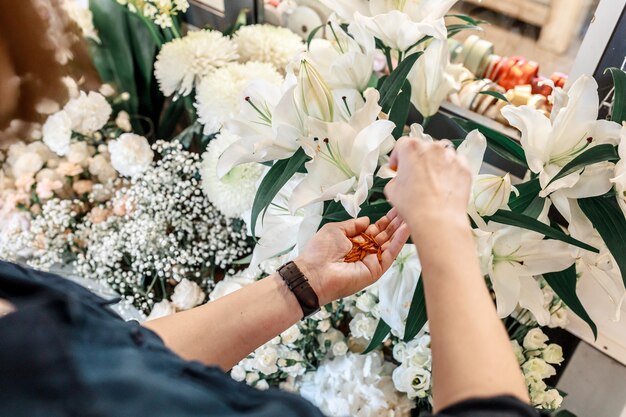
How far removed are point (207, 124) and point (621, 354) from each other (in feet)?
2.70

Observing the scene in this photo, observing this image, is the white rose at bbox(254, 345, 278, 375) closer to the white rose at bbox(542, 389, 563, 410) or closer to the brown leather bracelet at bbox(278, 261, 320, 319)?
the brown leather bracelet at bbox(278, 261, 320, 319)

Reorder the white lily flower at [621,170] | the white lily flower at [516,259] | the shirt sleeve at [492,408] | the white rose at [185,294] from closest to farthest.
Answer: the shirt sleeve at [492,408] < the white lily flower at [621,170] < the white lily flower at [516,259] < the white rose at [185,294]

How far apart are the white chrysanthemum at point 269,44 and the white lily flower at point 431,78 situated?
38 cm

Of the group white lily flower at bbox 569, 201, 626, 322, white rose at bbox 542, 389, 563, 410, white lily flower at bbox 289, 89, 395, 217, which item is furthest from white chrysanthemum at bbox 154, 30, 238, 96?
white rose at bbox 542, 389, 563, 410

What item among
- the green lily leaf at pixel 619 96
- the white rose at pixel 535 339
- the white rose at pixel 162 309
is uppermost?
the green lily leaf at pixel 619 96

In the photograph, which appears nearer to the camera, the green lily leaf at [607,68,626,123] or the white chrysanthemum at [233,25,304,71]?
the green lily leaf at [607,68,626,123]

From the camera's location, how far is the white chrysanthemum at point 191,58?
1.02 meters

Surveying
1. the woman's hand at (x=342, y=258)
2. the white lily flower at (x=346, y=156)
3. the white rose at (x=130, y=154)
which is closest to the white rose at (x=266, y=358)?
the woman's hand at (x=342, y=258)

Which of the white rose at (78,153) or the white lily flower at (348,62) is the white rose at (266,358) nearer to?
the white lily flower at (348,62)

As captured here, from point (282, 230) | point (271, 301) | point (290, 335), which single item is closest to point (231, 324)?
point (271, 301)

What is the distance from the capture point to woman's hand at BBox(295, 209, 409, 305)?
2.16ft

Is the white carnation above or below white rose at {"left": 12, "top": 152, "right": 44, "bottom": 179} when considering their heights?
below

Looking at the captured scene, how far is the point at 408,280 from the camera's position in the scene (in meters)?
0.73

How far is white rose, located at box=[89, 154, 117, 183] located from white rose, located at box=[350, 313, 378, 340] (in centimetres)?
61
